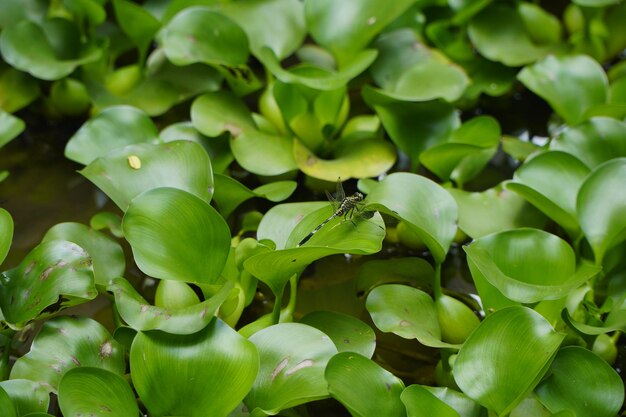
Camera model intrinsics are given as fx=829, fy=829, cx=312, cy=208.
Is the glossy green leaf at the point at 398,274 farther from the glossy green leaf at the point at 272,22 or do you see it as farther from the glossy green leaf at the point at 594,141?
the glossy green leaf at the point at 272,22

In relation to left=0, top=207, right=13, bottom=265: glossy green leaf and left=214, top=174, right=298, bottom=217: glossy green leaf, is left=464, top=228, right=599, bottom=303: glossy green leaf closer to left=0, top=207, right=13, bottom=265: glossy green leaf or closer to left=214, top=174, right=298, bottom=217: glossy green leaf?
left=214, top=174, right=298, bottom=217: glossy green leaf

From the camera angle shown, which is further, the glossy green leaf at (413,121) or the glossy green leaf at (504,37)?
the glossy green leaf at (504,37)

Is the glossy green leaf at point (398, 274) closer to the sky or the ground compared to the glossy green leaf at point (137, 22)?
closer to the ground

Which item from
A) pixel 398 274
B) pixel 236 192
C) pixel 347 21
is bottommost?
pixel 398 274

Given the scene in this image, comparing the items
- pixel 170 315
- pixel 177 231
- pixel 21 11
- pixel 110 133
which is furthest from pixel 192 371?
pixel 21 11

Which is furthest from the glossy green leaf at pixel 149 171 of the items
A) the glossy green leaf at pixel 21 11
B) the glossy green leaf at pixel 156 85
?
the glossy green leaf at pixel 21 11

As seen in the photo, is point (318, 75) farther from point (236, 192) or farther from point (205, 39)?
point (236, 192)
